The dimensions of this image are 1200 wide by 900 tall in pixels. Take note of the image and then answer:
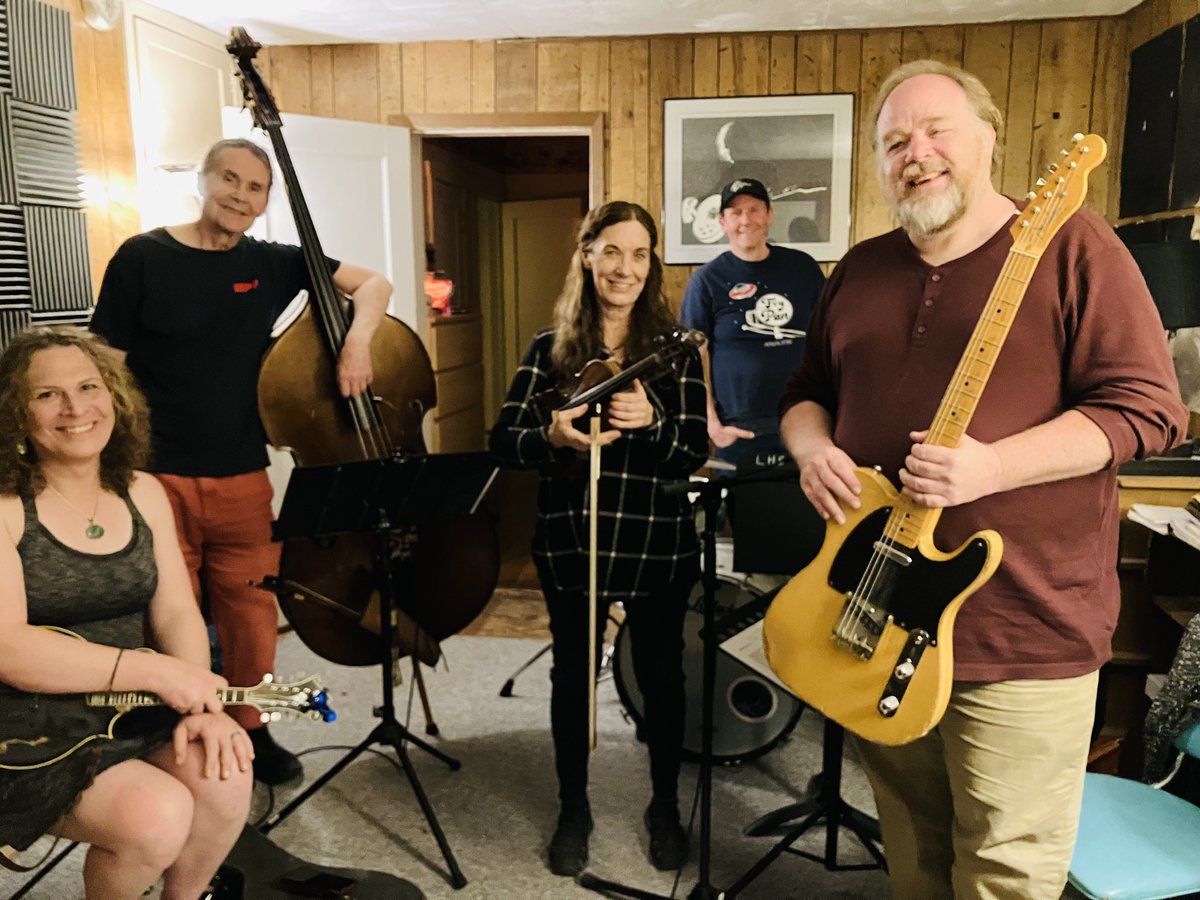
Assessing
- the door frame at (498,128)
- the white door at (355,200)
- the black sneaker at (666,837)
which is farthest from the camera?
the door frame at (498,128)

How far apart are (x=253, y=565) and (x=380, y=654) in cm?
38

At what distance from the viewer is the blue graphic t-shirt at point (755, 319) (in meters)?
3.12

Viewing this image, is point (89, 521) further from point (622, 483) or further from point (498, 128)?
point (498, 128)

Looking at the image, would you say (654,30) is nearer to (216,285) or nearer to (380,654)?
(216,285)

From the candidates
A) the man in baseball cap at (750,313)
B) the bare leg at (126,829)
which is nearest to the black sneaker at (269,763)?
the bare leg at (126,829)

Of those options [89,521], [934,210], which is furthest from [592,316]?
[89,521]

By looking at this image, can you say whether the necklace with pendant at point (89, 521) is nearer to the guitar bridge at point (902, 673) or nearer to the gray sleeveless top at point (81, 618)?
the gray sleeveless top at point (81, 618)

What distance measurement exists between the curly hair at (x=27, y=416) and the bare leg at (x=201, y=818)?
0.50 meters

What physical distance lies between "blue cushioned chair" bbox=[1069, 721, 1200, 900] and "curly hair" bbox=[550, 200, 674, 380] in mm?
1146

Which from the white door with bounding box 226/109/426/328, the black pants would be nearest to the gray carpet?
the black pants

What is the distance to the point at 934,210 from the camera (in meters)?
1.21

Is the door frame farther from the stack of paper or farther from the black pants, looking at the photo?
the stack of paper

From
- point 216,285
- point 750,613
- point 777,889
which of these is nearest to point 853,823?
point 777,889

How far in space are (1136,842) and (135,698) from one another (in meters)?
1.67
